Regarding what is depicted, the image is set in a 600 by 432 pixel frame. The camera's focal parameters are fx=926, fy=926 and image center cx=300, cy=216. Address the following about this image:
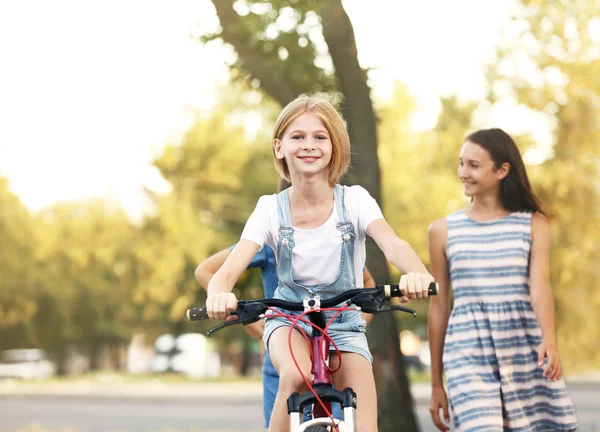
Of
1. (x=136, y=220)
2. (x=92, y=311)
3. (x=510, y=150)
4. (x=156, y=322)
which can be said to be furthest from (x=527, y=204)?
(x=92, y=311)

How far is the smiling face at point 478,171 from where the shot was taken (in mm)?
4949

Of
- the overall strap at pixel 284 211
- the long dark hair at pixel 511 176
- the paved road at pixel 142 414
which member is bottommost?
the paved road at pixel 142 414

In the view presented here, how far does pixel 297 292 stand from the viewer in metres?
3.56

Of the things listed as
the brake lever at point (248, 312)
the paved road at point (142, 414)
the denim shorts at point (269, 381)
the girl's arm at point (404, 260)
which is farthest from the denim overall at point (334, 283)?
the paved road at point (142, 414)

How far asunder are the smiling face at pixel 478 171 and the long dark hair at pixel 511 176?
0.03 meters

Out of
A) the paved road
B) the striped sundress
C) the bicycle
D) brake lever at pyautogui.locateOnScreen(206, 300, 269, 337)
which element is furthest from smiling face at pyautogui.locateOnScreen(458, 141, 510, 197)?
the paved road

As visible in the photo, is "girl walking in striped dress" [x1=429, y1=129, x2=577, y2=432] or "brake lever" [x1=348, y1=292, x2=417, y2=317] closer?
"brake lever" [x1=348, y1=292, x2=417, y2=317]

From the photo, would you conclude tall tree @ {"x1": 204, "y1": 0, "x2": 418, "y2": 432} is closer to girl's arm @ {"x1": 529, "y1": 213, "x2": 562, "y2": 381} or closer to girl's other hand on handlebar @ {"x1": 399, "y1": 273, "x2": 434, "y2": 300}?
girl's arm @ {"x1": 529, "y1": 213, "x2": 562, "y2": 381}

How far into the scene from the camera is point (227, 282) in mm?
3439

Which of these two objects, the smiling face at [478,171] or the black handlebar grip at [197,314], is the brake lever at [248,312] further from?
the smiling face at [478,171]

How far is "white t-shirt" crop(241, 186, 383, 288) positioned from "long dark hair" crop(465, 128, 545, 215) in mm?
1561

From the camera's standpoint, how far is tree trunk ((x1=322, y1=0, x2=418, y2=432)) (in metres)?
→ 9.02

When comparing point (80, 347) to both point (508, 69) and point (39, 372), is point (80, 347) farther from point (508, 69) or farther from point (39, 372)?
point (508, 69)

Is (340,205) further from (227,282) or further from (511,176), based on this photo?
(511,176)
